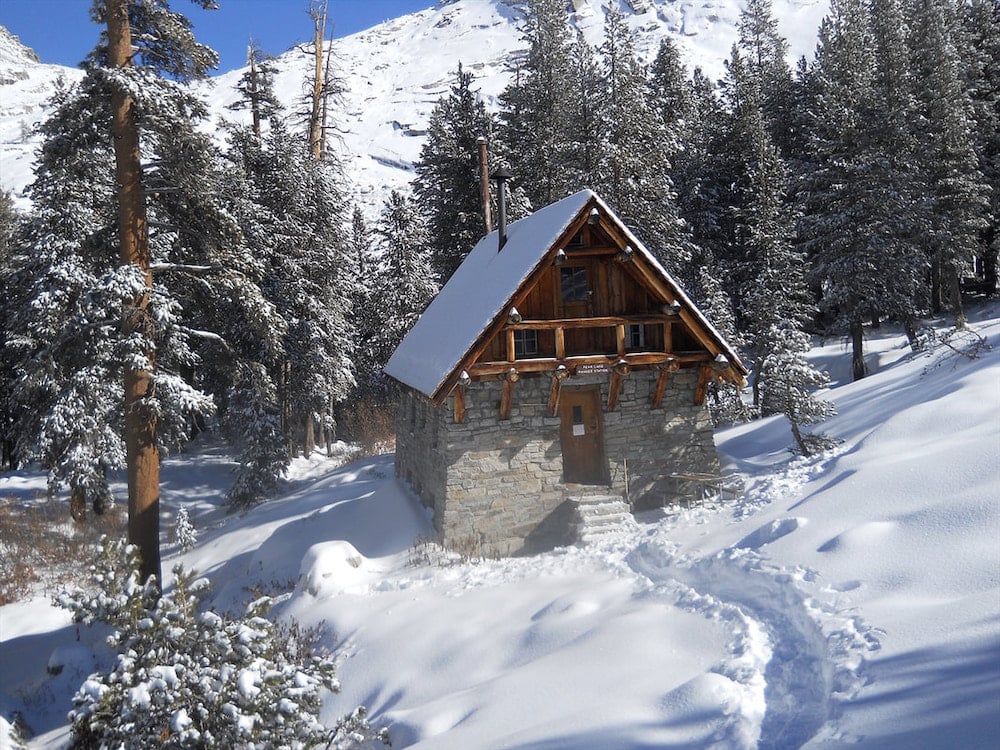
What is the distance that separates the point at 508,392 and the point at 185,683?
27.1 feet

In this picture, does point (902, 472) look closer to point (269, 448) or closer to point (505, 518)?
point (505, 518)

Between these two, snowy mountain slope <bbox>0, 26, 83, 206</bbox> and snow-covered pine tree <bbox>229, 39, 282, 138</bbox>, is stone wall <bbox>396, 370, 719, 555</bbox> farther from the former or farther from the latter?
snowy mountain slope <bbox>0, 26, 83, 206</bbox>

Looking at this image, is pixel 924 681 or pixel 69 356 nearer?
pixel 924 681

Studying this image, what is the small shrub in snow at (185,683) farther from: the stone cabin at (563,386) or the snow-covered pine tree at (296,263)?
the snow-covered pine tree at (296,263)

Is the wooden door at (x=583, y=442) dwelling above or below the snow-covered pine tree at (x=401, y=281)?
below

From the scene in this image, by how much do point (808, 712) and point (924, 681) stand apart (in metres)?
1.04

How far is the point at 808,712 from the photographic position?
19.2ft

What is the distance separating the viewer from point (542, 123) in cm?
2598

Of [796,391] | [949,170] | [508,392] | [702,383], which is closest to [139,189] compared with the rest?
[508,392]

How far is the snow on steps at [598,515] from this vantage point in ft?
44.5

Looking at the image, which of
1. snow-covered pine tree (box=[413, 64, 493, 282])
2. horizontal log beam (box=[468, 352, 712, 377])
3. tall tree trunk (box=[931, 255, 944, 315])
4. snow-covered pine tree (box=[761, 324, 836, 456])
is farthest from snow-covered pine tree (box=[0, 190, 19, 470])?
tall tree trunk (box=[931, 255, 944, 315])

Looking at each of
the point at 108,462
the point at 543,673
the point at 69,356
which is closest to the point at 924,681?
the point at 543,673

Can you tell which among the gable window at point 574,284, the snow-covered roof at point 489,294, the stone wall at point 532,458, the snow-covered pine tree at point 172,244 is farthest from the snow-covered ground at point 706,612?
the gable window at point 574,284

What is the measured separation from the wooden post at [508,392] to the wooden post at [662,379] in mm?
3202
